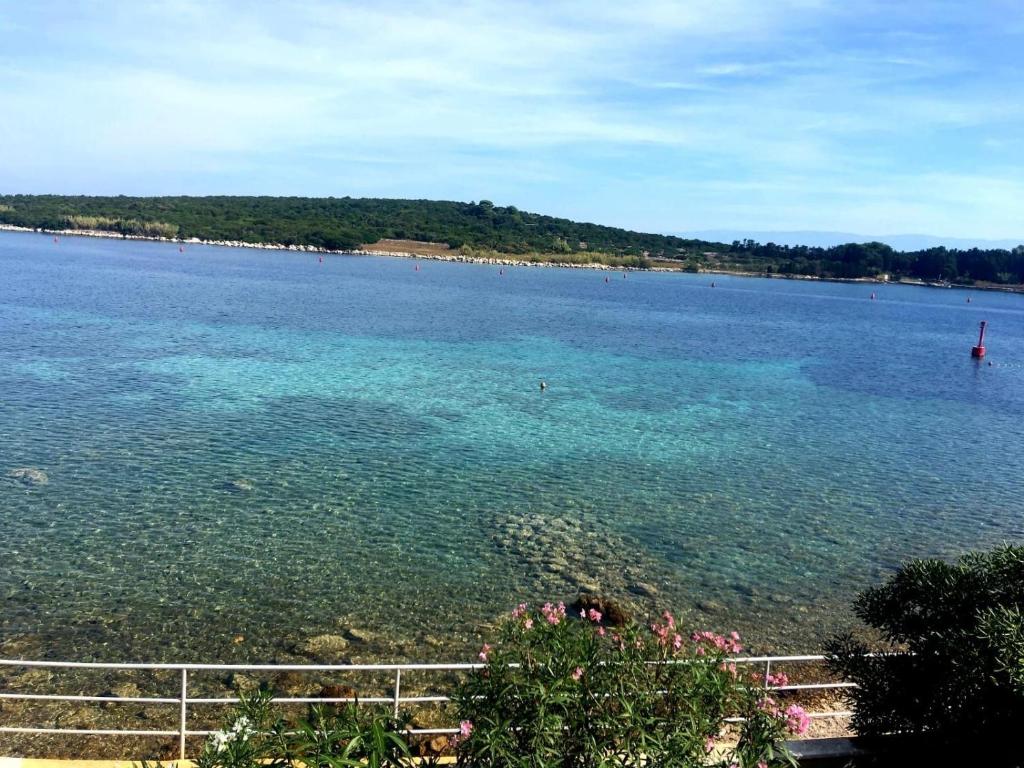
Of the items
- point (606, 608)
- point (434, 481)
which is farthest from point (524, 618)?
point (434, 481)

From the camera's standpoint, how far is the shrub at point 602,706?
5.95 m

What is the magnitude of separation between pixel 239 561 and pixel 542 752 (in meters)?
13.8

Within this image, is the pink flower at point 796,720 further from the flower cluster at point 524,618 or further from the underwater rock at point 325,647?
the underwater rock at point 325,647

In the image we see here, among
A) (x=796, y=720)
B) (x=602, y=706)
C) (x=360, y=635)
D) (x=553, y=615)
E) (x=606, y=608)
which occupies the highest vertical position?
(x=553, y=615)

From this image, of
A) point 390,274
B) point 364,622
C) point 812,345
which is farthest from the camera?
point 390,274

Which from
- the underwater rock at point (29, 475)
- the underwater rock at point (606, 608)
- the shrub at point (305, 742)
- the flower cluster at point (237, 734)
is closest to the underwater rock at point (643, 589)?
the underwater rock at point (606, 608)

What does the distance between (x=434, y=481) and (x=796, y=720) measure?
1861 cm

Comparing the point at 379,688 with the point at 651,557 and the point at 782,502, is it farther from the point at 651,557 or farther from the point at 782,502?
the point at 782,502

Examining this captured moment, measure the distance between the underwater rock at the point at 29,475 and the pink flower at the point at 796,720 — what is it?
69.8ft

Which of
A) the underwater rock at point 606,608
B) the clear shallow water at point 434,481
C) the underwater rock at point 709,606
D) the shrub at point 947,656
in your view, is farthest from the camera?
the underwater rock at point 709,606

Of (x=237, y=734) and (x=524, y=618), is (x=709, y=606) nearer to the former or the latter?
(x=524, y=618)

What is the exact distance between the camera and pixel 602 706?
628 centimetres

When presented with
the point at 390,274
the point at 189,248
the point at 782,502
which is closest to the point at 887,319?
the point at 390,274

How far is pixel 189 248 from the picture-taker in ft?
545
